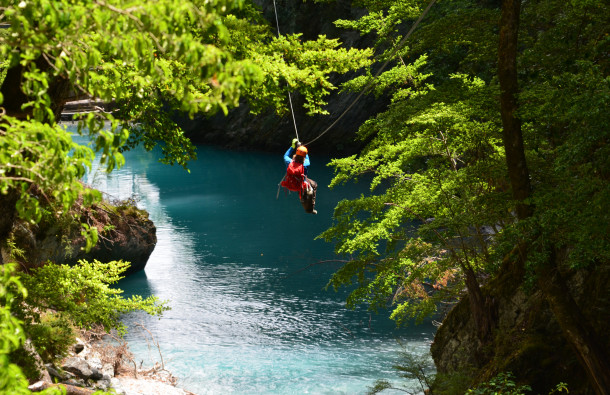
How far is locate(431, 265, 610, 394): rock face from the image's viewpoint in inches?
342

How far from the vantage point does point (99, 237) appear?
16453 millimetres

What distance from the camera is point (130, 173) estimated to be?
39.3m

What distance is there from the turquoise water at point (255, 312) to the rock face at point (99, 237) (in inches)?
41.2

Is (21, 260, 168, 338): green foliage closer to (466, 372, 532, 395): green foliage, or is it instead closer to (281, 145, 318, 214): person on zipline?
(281, 145, 318, 214): person on zipline

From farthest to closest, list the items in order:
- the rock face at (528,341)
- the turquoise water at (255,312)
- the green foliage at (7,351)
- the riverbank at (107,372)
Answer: the turquoise water at (255,312)
the riverbank at (107,372)
the rock face at (528,341)
the green foliage at (7,351)

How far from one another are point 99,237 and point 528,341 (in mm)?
11856

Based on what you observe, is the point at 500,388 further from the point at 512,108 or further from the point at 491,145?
the point at 491,145

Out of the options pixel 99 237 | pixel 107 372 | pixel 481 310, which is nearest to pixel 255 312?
pixel 99 237

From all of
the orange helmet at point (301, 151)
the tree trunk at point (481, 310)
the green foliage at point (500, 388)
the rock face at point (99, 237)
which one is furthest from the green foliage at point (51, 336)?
the tree trunk at point (481, 310)

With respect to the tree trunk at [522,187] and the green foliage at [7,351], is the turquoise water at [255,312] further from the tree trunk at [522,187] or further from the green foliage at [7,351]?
the green foliage at [7,351]

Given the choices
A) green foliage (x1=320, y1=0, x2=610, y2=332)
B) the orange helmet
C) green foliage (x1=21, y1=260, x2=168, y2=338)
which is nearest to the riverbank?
green foliage (x1=21, y1=260, x2=168, y2=338)

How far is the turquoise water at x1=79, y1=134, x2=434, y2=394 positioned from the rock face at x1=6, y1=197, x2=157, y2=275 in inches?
41.2

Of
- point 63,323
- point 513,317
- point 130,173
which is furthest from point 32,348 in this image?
point 130,173

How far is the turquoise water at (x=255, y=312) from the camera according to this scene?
14.2 metres
